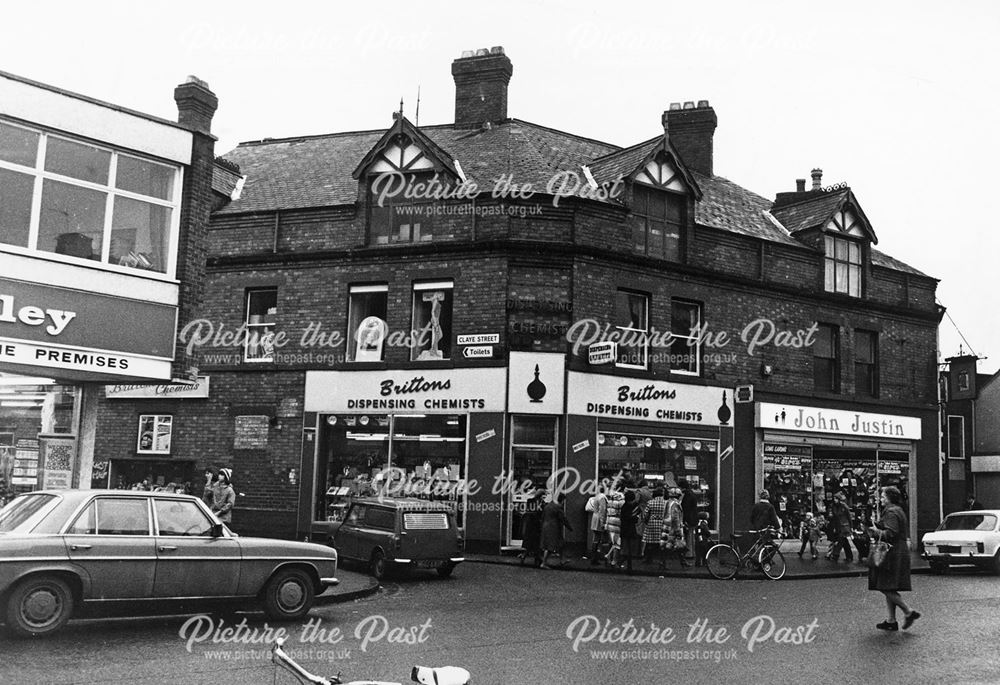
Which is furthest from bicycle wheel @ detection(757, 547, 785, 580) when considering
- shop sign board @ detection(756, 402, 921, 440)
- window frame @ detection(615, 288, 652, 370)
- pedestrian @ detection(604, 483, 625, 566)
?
shop sign board @ detection(756, 402, 921, 440)

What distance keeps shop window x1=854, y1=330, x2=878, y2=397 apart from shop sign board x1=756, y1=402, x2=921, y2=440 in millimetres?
852

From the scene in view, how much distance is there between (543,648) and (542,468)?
11.7 m

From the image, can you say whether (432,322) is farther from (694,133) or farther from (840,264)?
(840,264)

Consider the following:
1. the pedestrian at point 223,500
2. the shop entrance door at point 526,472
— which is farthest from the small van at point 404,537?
the shop entrance door at point 526,472

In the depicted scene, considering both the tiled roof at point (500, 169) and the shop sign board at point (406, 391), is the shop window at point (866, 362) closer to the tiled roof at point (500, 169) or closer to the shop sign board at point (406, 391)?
the tiled roof at point (500, 169)

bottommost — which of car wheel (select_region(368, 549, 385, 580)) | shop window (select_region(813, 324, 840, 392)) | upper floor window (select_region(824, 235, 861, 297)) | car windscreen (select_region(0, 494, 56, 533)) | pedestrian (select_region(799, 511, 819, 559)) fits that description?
car wheel (select_region(368, 549, 385, 580))

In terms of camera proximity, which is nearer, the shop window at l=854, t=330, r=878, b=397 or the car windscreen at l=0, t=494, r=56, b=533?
the car windscreen at l=0, t=494, r=56, b=533

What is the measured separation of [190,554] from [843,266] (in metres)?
21.8

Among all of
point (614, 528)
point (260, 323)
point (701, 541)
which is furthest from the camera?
point (260, 323)

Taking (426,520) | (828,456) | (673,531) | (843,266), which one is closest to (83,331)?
(426,520)

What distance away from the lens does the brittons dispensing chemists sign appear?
14586 mm

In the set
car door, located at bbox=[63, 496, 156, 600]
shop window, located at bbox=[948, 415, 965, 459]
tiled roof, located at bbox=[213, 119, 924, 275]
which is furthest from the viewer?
shop window, located at bbox=[948, 415, 965, 459]

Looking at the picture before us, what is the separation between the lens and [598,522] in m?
20.5

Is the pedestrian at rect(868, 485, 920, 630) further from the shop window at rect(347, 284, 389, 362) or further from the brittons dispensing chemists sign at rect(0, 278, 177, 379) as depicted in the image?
the shop window at rect(347, 284, 389, 362)
